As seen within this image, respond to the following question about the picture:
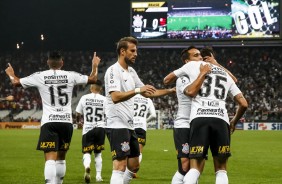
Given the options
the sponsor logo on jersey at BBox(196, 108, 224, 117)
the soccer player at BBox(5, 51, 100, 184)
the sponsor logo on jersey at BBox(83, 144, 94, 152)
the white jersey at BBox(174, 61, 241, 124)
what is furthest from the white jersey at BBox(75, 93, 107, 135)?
the sponsor logo on jersey at BBox(196, 108, 224, 117)

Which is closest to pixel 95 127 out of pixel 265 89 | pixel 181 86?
pixel 181 86

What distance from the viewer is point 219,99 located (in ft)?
Answer: 32.0

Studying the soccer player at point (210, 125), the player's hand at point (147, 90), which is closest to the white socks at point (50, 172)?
the player's hand at point (147, 90)

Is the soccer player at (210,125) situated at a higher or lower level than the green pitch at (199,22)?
lower

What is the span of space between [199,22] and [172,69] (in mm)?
10604

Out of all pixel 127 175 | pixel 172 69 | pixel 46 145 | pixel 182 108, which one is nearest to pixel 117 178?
pixel 127 175

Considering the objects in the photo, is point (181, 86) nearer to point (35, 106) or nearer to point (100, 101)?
point (100, 101)

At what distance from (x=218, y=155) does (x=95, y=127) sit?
7181mm

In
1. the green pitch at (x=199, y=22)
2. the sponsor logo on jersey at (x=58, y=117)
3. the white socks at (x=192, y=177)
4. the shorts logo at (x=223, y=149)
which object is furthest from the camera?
the green pitch at (x=199, y=22)

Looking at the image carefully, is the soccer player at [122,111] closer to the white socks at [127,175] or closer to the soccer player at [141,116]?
the white socks at [127,175]

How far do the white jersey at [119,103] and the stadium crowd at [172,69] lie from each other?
47.9 meters

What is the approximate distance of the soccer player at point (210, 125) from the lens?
31.3ft

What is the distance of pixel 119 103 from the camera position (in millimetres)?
10500

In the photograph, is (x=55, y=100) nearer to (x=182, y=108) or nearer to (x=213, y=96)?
(x=182, y=108)
